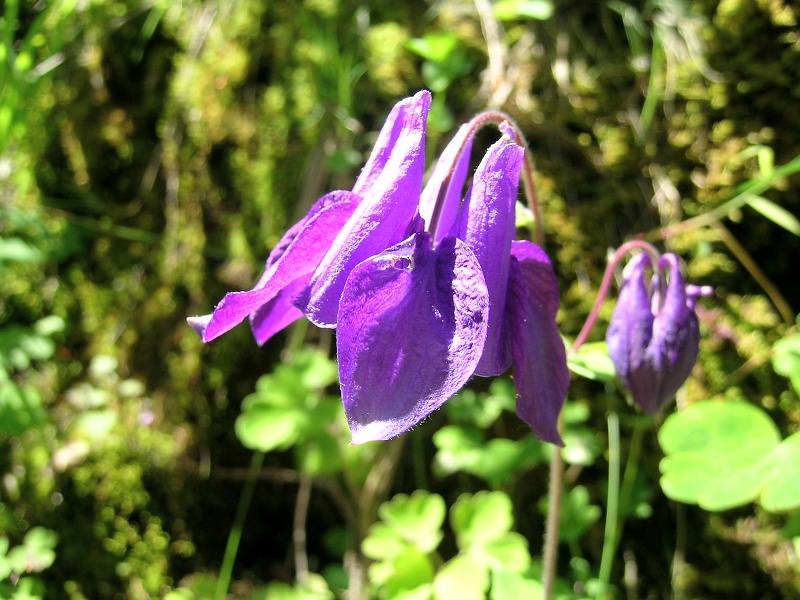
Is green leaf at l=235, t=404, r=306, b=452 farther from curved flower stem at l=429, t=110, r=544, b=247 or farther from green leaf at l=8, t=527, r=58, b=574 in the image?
curved flower stem at l=429, t=110, r=544, b=247

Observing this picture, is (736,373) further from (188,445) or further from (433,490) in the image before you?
(188,445)

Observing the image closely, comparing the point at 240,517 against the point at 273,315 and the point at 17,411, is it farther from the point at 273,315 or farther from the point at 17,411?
the point at 273,315

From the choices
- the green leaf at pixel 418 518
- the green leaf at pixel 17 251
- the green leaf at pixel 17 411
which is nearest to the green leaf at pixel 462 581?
the green leaf at pixel 418 518

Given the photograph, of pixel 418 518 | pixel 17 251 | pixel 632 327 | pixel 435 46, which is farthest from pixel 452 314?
pixel 17 251

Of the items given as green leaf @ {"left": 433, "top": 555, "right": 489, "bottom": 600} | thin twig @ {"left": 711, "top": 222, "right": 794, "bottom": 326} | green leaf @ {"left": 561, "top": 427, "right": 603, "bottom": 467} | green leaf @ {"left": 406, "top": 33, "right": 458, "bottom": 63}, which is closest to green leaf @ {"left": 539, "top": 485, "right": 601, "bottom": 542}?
green leaf @ {"left": 561, "top": 427, "right": 603, "bottom": 467}

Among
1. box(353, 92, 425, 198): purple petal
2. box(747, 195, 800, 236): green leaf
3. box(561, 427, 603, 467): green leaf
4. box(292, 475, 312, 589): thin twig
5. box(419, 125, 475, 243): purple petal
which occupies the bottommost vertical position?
box(292, 475, 312, 589): thin twig

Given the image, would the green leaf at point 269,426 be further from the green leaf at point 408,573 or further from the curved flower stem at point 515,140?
the curved flower stem at point 515,140

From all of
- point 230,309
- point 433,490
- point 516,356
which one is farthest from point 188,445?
point 516,356
